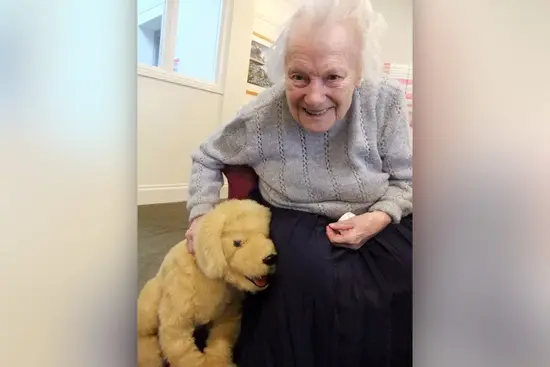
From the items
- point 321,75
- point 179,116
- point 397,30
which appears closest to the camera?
point 397,30

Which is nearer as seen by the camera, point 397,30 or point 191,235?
point 397,30

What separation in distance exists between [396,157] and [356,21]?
24cm

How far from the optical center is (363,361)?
1.72ft

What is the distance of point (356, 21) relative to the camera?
1.81ft

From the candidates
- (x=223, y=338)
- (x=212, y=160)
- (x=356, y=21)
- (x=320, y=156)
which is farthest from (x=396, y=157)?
(x=223, y=338)

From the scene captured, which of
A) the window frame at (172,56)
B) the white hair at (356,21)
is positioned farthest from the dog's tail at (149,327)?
the white hair at (356,21)

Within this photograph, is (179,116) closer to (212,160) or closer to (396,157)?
(212,160)

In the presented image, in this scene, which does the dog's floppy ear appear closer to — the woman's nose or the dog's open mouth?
the dog's open mouth

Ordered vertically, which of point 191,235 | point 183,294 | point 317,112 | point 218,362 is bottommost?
point 218,362

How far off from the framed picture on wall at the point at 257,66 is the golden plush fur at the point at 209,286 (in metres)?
0.24
